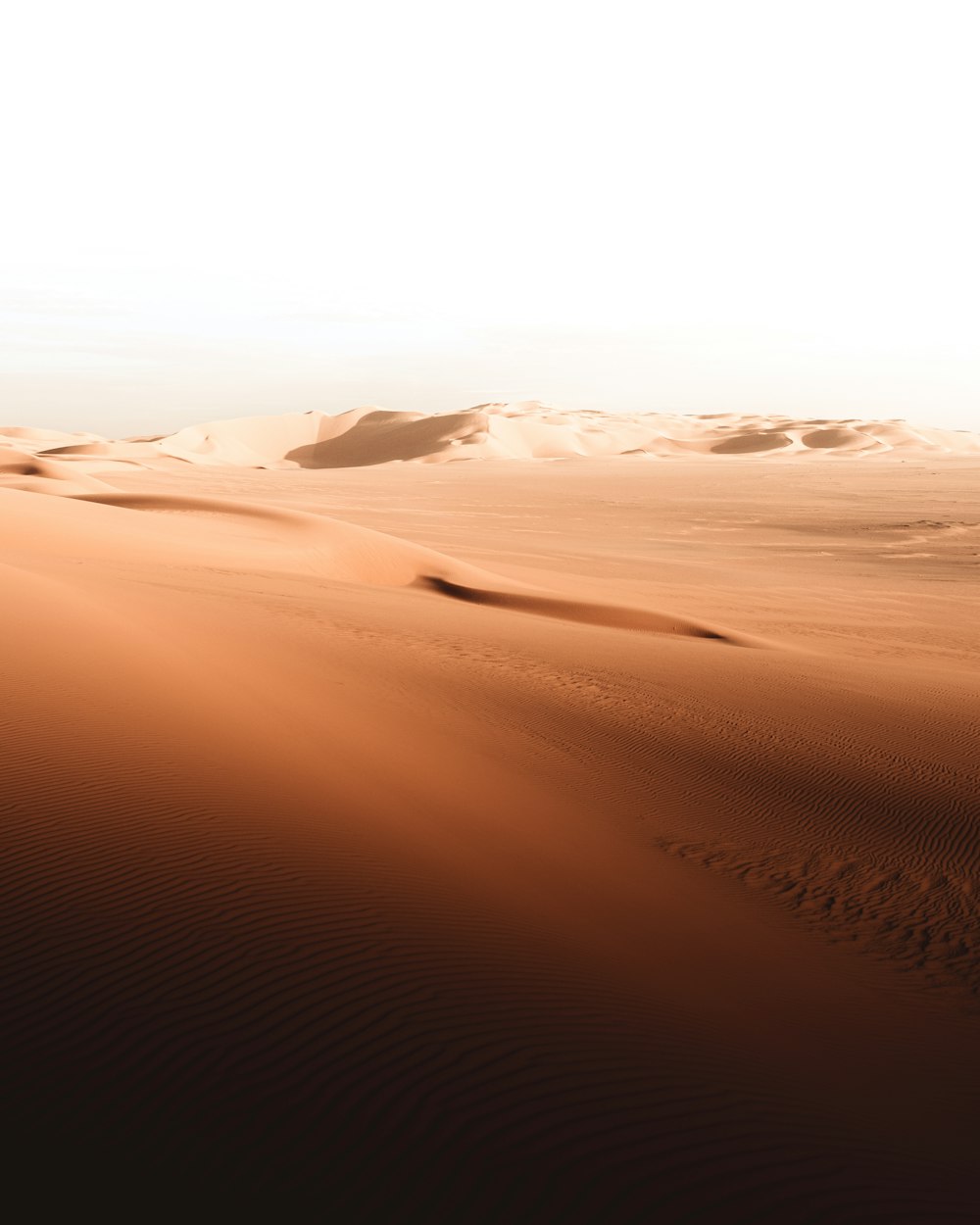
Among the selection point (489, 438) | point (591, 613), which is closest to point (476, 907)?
point (591, 613)

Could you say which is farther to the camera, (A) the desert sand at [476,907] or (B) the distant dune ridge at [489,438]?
(B) the distant dune ridge at [489,438]

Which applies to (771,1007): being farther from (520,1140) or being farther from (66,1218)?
(66,1218)

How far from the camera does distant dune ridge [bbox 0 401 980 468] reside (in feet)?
351

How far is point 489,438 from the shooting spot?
111 meters

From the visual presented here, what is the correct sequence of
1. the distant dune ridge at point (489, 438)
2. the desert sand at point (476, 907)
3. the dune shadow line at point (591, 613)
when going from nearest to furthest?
the desert sand at point (476, 907)
the dune shadow line at point (591, 613)
the distant dune ridge at point (489, 438)

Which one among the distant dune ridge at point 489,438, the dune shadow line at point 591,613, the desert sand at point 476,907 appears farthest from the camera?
the distant dune ridge at point 489,438

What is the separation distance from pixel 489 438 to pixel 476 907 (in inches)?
4232

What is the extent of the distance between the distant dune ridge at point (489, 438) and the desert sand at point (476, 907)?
3366 inches

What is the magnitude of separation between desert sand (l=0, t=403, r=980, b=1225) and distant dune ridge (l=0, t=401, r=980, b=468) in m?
85.5

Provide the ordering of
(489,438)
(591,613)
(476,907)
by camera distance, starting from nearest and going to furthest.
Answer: (476,907)
(591,613)
(489,438)

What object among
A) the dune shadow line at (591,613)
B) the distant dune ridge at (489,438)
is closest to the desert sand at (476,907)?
the dune shadow line at (591,613)

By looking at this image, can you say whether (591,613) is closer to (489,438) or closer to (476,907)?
(476,907)

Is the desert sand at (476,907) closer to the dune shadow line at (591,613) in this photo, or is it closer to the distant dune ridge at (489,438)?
the dune shadow line at (591,613)

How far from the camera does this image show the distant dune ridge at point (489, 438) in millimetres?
107000
